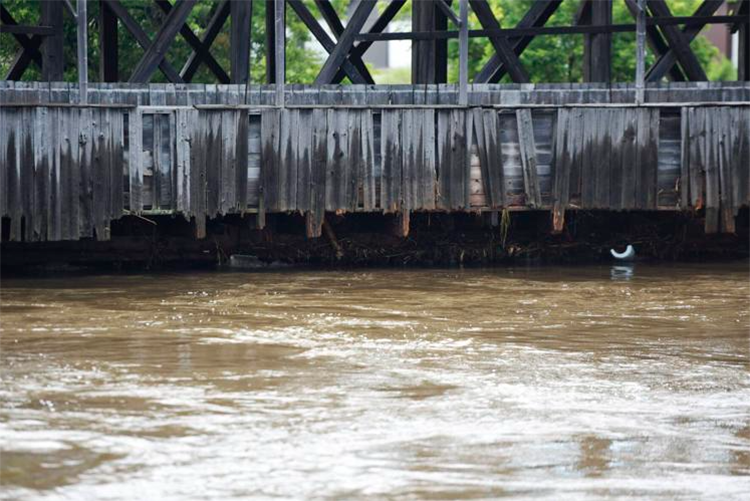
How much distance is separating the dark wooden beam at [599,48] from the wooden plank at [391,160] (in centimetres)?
287

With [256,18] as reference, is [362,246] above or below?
below

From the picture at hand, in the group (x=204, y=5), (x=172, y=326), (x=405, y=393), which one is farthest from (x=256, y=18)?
(x=405, y=393)

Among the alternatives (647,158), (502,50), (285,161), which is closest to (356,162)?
(285,161)

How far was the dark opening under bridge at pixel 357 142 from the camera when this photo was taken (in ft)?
54.5

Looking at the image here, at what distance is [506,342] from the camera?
40.5 feet

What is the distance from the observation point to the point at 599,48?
18.7m

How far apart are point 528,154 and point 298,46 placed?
15.7 meters

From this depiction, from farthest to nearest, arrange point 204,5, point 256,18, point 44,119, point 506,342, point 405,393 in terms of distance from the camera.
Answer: point 256,18 → point 204,5 → point 44,119 → point 506,342 → point 405,393

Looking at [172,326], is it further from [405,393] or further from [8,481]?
[8,481]

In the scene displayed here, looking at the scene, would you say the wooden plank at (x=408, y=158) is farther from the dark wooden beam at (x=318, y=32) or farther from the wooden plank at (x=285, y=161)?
the wooden plank at (x=285, y=161)

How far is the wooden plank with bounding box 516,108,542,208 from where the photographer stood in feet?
58.1

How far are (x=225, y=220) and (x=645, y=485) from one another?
11.3m

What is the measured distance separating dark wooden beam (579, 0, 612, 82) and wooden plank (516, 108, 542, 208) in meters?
1.37

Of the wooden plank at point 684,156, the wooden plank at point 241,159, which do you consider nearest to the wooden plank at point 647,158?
the wooden plank at point 684,156
